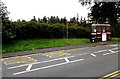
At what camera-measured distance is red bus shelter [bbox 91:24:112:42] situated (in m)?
20.2

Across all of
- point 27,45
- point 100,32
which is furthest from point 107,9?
point 27,45

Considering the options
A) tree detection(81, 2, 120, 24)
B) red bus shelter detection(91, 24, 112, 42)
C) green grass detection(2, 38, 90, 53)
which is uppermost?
tree detection(81, 2, 120, 24)

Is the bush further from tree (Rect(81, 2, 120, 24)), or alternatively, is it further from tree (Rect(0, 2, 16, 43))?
tree (Rect(81, 2, 120, 24))

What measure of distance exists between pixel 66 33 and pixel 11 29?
1049cm

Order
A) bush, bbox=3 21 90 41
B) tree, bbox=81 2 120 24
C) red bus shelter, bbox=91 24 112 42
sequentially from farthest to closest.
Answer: tree, bbox=81 2 120 24, red bus shelter, bbox=91 24 112 42, bush, bbox=3 21 90 41

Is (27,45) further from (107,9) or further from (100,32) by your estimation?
(107,9)

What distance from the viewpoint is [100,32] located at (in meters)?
20.7

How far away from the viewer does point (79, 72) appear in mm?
6996

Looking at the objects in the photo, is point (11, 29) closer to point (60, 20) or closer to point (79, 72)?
point (79, 72)


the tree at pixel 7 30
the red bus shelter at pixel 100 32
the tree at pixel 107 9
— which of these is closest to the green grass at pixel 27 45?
the tree at pixel 7 30

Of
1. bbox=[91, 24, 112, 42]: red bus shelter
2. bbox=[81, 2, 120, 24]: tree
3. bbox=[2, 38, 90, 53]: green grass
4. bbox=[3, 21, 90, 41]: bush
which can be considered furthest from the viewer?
bbox=[81, 2, 120, 24]: tree

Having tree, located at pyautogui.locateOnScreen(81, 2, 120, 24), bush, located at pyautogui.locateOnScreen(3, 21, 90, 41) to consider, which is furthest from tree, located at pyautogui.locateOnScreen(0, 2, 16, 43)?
tree, located at pyautogui.locateOnScreen(81, 2, 120, 24)

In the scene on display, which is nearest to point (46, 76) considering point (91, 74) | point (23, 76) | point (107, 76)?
point (23, 76)

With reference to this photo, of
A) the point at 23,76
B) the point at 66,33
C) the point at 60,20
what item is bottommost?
the point at 23,76
